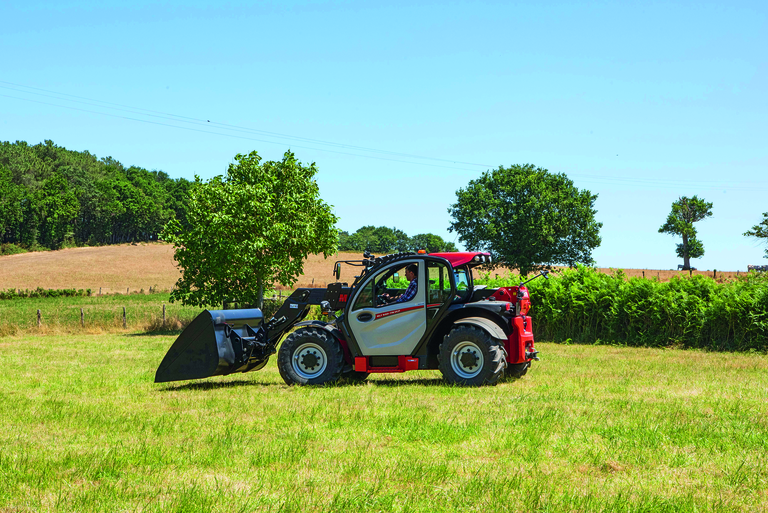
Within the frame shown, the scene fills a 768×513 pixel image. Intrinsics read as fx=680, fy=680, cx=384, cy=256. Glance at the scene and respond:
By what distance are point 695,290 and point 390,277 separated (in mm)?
12262

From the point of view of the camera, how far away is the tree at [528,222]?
185ft

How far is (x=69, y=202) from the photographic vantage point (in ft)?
383

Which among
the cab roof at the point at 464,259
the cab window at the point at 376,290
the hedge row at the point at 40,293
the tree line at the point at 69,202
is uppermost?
the tree line at the point at 69,202

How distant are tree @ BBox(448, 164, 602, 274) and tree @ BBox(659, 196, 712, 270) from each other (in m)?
52.4

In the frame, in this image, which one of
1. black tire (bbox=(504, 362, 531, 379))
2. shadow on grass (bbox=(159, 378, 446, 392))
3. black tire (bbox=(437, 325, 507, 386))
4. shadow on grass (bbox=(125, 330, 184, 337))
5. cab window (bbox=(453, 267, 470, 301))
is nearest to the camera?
black tire (bbox=(437, 325, 507, 386))

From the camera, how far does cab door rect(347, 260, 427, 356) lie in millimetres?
11688

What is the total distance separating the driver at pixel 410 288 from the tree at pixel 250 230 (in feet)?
62.9

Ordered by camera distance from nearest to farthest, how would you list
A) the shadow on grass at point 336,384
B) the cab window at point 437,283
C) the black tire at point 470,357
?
1. the black tire at point 470,357
2. the cab window at point 437,283
3. the shadow on grass at point 336,384

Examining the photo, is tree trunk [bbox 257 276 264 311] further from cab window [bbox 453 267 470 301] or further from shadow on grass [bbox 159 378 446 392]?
cab window [bbox 453 267 470 301]

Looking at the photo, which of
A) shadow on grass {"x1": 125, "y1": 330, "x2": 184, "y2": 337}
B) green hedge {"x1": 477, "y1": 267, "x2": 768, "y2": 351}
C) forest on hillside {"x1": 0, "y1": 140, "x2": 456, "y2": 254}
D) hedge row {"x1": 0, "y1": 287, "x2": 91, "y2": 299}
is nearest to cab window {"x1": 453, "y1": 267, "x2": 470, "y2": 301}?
green hedge {"x1": 477, "y1": 267, "x2": 768, "y2": 351}

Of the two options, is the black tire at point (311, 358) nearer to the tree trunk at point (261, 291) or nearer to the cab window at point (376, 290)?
the cab window at point (376, 290)

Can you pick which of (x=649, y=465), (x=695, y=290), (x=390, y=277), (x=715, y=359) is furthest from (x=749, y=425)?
(x=695, y=290)

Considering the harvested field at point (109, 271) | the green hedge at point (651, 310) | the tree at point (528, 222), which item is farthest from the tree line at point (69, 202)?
the green hedge at point (651, 310)

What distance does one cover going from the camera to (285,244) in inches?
1243
